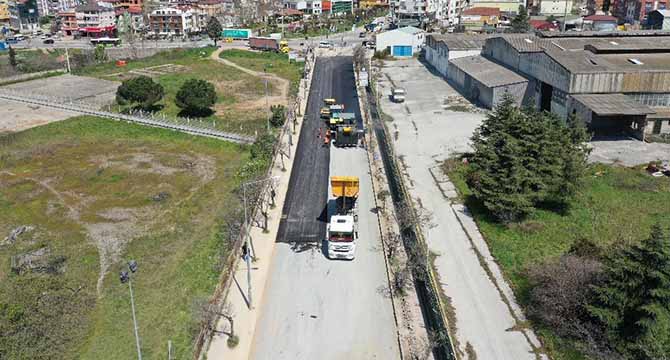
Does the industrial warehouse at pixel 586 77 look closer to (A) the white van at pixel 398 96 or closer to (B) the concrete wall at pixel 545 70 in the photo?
(B) the concrete wall at pixel 545 70

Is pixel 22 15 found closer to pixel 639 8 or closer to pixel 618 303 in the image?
pixel 639 8

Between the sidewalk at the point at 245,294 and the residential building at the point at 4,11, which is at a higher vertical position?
the residential building at the point at 4,11

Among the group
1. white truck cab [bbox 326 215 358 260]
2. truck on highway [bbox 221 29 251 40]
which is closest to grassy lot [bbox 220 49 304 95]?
truck on highway [bbox 221 29 251 40]

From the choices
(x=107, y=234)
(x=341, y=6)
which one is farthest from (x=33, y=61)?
(x=341, y=6)

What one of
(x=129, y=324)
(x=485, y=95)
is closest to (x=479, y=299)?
(x=129, y=324)

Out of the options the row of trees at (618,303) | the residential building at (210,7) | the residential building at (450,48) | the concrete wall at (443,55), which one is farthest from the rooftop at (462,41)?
the residential building at (210,7)
